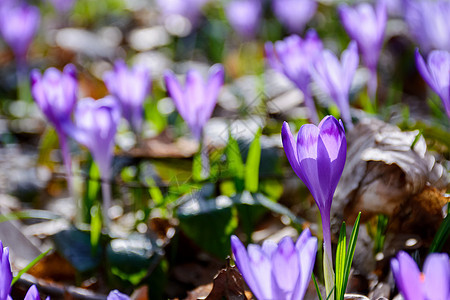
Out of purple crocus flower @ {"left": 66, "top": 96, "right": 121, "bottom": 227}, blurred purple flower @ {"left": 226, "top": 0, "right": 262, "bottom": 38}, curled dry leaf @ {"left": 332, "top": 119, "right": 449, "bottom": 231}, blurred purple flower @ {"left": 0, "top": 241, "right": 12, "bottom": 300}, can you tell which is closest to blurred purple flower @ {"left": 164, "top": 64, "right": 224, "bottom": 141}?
purple crocus flower @ {"left": 66, "top": 96, "right": 121, "bottom": 227}

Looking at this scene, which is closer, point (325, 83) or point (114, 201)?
point (325, 83)

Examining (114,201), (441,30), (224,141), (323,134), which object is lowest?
(114,201)

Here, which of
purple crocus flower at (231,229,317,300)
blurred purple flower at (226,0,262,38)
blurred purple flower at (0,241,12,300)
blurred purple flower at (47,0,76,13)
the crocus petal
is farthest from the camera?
blurred purple flower at (47,0,76,13)

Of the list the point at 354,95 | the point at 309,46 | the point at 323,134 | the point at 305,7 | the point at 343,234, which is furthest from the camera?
the point at 305,7

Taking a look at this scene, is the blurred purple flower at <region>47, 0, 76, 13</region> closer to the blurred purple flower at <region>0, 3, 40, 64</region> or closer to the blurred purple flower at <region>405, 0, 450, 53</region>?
the blurred purple flower at <region>0, 3, 40, 64</region>

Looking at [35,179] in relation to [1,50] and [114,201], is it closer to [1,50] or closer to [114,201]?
[114,201]

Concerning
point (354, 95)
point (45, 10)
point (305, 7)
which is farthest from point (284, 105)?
point (45, 10)

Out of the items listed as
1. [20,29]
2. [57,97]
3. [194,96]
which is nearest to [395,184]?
[194,96]
